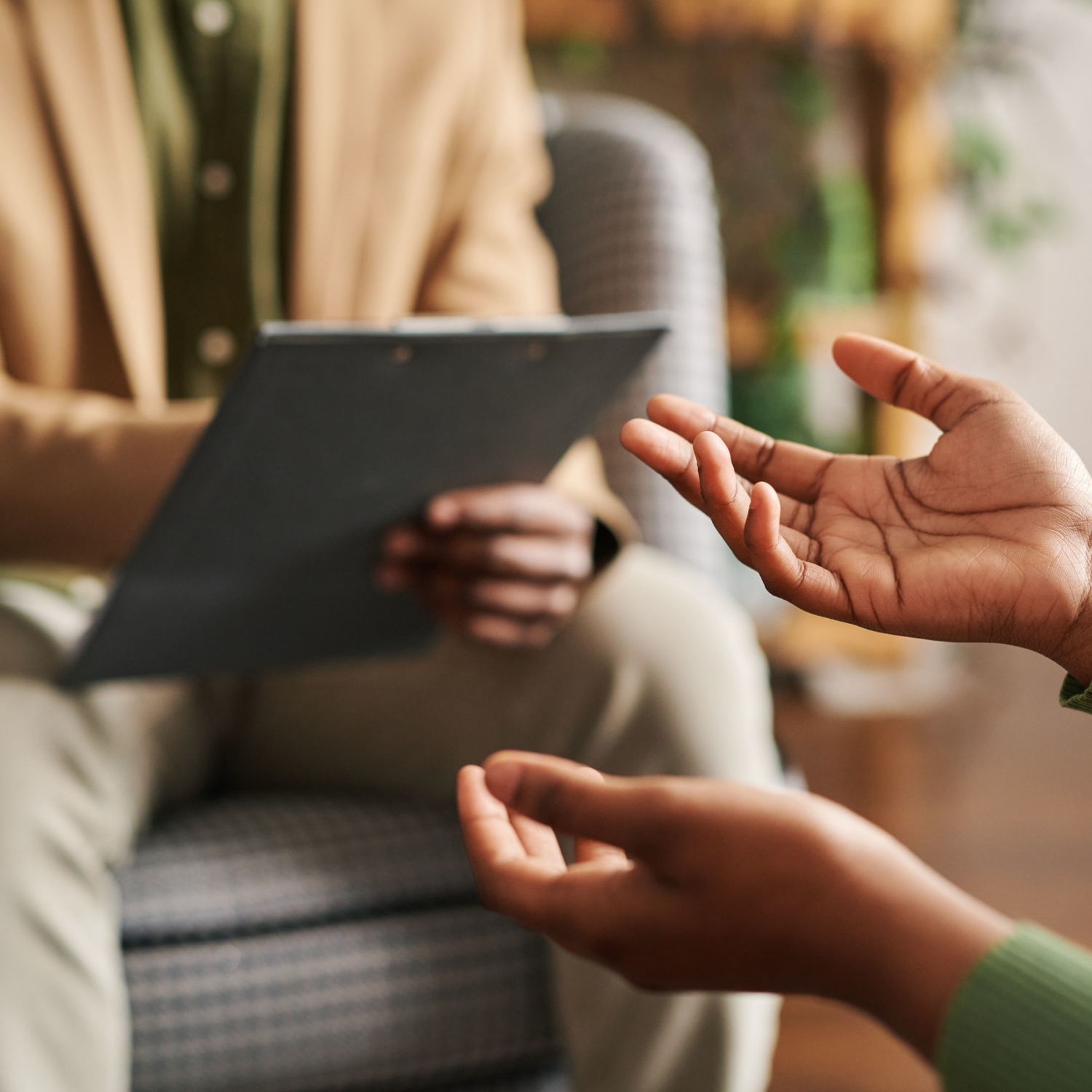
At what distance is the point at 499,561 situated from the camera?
22.1 inches

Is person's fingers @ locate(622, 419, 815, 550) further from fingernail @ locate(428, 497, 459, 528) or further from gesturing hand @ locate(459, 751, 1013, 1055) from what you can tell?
fingernail @ locate(428, 497, 459, 528)

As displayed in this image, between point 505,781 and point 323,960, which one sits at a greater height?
point 505,781

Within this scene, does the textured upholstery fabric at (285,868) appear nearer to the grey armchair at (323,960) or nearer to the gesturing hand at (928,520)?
the grey armchair at (323,960)

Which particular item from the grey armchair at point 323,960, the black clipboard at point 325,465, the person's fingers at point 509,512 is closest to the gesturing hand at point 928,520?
the black clipboard at point 325,465

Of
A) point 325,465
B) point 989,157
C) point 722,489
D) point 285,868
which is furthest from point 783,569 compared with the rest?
point 989,157

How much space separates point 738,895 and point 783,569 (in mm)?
77

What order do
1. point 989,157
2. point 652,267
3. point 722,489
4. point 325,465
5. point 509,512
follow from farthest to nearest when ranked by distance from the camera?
point 989,157
point 652,267
point 509,512
point 325,465
point 722,489

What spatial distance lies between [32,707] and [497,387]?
0.26m

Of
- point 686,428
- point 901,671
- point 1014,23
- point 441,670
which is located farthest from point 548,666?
point 1014,23

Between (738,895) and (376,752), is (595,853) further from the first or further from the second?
(376,752)

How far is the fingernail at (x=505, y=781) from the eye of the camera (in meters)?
0.27

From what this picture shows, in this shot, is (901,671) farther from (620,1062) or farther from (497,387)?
(497,387)

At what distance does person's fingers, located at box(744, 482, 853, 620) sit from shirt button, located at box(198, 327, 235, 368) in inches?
19.6

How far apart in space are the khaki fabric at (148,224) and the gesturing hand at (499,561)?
2.3 inches
